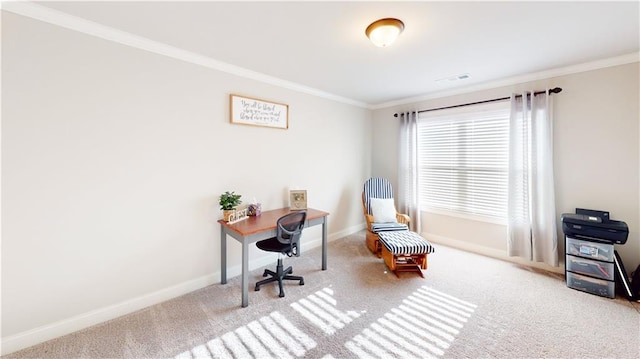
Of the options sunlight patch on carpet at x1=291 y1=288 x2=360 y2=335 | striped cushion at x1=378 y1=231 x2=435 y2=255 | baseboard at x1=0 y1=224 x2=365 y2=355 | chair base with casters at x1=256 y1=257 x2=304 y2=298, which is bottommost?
sunlight patch on carpet at x1=291 y1=288 x2=360 y2=335

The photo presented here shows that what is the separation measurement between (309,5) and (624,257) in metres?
3.97

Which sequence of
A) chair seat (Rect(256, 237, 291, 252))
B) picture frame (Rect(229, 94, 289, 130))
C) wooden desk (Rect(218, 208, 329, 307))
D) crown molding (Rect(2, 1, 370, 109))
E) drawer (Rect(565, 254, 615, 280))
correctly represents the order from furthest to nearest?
picture frame (Rect(229, 94, 289, 130))
chair seat (Rect(256, 237, 291, 252))
drawer (Rect(565, 254, 615, 280))
wooden desk (Rect(218, 208, 329, 307))
crown molding (Rect(2, 1, 370, 109))

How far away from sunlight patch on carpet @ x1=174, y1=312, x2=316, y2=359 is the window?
3.04 m

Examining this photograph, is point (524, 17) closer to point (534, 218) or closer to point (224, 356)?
point (534, 218)

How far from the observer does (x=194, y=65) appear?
8.23ft

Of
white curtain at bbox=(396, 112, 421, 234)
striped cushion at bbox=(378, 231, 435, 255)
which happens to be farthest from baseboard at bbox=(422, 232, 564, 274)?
striped cushion at bbox=(378, 231, 435, 255)

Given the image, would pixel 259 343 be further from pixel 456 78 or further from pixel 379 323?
pixel 456 78

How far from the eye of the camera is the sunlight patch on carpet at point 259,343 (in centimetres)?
177

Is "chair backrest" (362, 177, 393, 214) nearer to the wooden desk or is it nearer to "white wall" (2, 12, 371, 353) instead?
the wooden desk

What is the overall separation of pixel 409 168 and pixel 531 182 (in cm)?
159

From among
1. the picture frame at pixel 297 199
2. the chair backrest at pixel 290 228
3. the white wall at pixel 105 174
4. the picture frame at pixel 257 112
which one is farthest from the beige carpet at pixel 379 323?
the picture frame at pixel 257 112

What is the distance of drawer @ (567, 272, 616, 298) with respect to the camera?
2.41m

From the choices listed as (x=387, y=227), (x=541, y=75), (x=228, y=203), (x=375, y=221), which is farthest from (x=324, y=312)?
(x=541, y=75)

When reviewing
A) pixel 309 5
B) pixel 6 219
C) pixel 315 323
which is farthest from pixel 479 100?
pixel 6 219
